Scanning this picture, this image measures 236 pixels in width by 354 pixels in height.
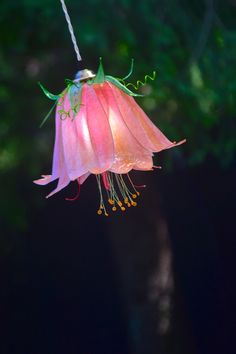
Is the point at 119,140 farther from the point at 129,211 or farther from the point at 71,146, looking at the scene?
the point at 129,211

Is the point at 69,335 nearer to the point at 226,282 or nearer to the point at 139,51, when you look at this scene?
the point at 226,282

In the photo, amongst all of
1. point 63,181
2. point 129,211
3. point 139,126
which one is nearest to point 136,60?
point 129,211

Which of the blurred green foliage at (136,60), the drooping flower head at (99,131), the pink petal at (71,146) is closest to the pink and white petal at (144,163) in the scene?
the drooping flower head at (99,131)

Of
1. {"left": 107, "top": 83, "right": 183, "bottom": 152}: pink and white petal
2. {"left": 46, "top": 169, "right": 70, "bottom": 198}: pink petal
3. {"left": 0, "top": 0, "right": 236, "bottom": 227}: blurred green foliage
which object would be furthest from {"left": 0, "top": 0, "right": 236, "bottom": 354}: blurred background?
{"left": 46, "top": 169, "right": 70, "bottom": 198}: pink petal

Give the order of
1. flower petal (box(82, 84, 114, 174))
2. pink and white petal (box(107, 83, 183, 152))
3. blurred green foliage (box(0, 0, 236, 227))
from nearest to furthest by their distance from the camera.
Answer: flower petal (box(82, 84, 114, 174)) < pink and white petal (box(107, 83, 183, 152)) < blurred green foliage (box(0, 0, 236, 227))

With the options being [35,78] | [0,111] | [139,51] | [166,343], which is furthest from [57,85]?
[166,343]

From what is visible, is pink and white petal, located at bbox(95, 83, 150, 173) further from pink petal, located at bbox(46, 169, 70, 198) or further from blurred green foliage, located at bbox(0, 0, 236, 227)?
blurred green foliage, located at bbox(0, 0, 236, 227)
